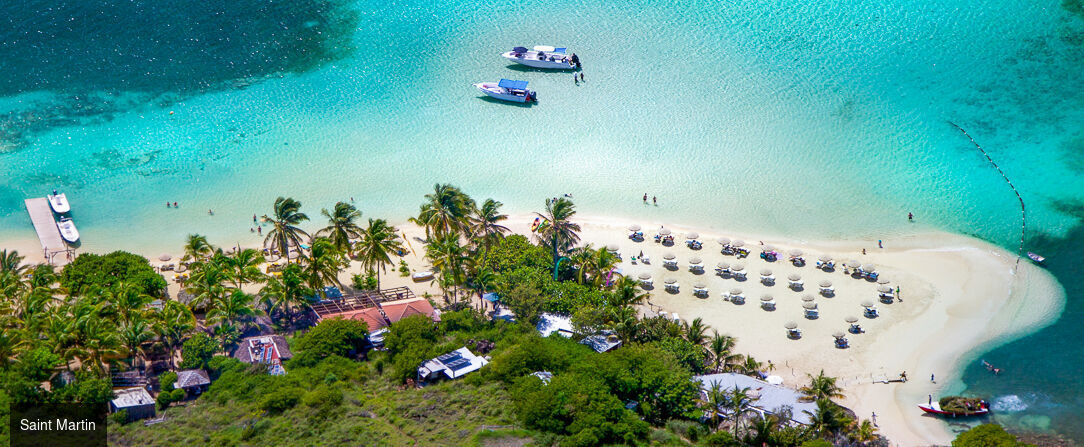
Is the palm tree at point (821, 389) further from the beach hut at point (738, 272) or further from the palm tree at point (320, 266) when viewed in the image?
the palm tree at point (320, 266)

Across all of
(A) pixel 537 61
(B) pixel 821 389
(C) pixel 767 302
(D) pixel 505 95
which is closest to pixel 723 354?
(B) pixel 821 389

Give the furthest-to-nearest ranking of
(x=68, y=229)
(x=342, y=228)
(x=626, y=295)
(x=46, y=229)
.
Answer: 1. (x=46, y=229)
2. (x=68, y=229)
3. (x=342, y=228)
4. (x=626, y=295)

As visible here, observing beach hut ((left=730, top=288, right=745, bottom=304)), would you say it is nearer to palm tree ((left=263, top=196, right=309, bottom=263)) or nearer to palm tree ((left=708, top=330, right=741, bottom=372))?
palm tree ((left=708, top=330, right=741, bottom=372))

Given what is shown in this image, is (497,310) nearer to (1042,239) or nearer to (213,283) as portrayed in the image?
(213,283)

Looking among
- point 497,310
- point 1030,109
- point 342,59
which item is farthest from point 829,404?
point 342,59

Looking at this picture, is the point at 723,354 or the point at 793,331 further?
the point at 793,331

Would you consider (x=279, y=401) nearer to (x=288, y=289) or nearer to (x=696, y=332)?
(x=288, y=289)

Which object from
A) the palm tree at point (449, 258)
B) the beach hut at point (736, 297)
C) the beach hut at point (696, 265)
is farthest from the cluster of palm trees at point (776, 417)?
the palm tree at point (449, 258)
